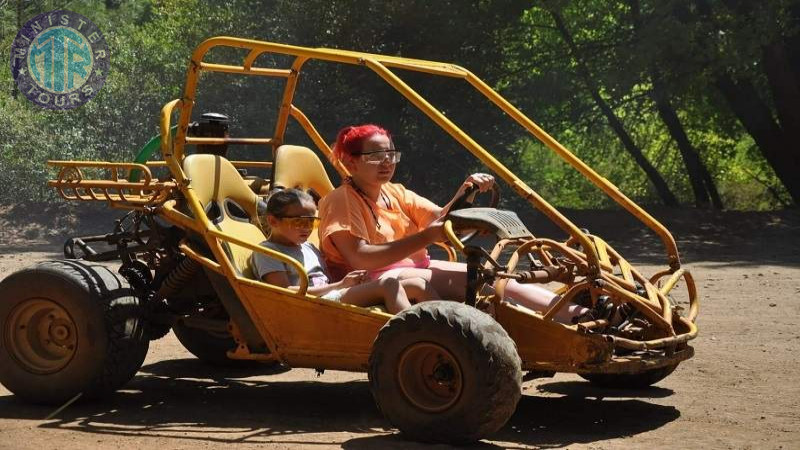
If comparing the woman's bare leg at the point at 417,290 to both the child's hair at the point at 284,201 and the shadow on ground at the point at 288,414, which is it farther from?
the child's hair at the point at 284,201

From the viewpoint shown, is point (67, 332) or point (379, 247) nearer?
point (379, 247)

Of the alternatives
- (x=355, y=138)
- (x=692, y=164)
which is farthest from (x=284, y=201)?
(x=692, y=164)

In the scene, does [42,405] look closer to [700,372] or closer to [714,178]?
[700,372]

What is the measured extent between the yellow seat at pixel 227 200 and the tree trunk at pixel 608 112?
10.6 m

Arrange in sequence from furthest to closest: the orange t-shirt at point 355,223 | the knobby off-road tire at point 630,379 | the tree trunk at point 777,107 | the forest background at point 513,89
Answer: the tree trunk at point 777,107
the forest background at point 513,89
the knobby off-road tire at point 630,379
the orange t-shirt at point 355,223

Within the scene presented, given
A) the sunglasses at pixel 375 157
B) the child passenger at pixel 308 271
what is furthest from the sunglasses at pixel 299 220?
the sunglasses at pixel 375 157

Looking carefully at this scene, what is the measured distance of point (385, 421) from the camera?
6.48 m

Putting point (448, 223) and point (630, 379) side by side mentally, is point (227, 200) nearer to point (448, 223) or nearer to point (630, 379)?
point (448, 223)

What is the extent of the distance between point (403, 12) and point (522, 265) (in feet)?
19.0

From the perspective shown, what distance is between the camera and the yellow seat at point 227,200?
6.94 metres

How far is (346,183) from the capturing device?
22.5ft

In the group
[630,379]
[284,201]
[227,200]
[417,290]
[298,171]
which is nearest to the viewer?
[417,290]

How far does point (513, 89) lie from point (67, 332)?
12.3m

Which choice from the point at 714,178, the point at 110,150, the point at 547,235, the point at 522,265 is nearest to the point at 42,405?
the point at 522,265
